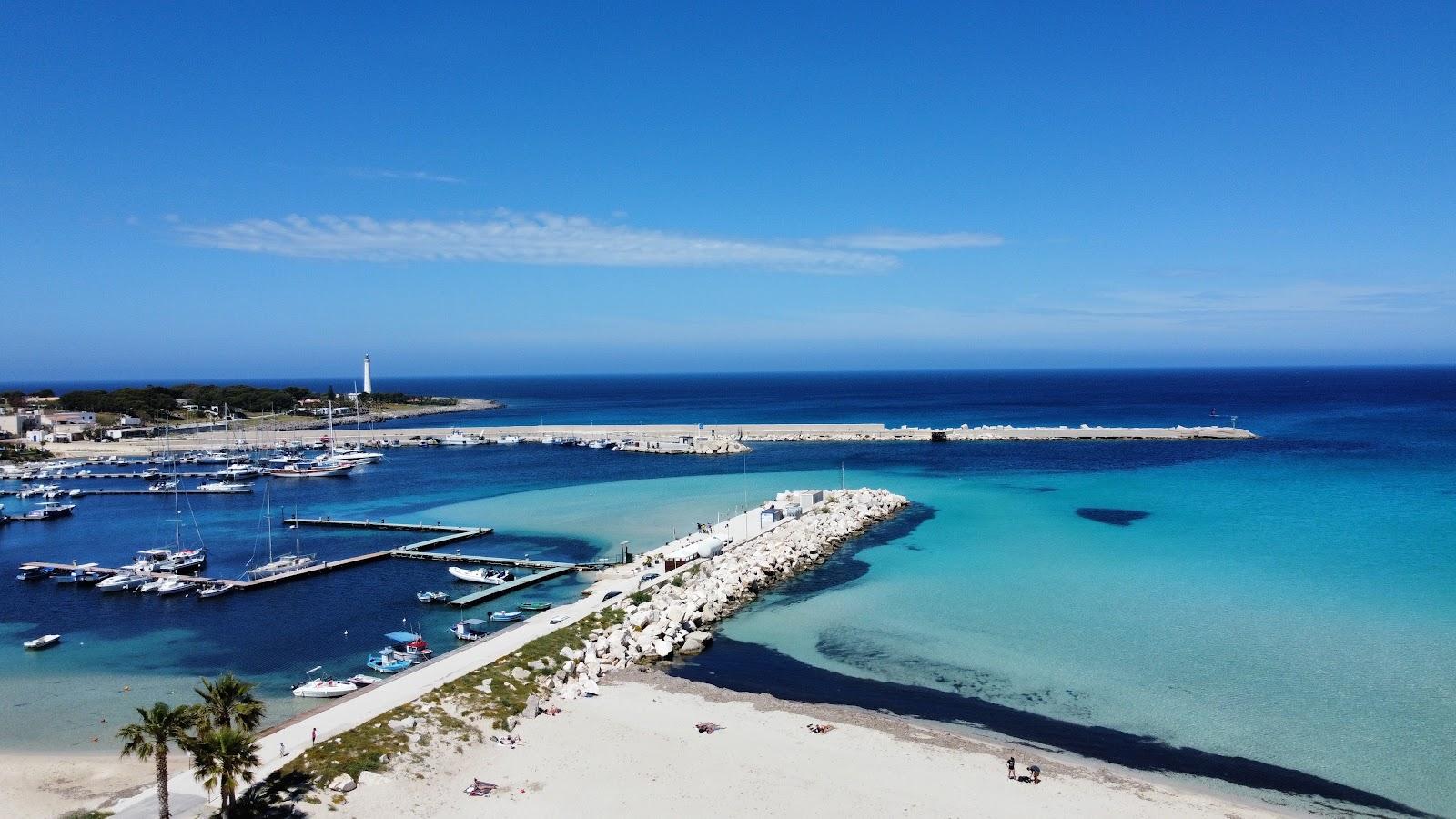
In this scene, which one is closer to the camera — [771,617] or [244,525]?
[771,617]

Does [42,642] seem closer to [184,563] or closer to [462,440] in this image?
[184,563]

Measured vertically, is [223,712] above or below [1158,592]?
above

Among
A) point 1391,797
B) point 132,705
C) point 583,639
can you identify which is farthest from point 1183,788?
point 132,705

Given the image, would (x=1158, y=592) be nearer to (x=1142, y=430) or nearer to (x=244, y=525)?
(x=244, y=525)

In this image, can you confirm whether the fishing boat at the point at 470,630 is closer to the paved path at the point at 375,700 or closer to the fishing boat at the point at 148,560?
the paved path at the point at 375,700

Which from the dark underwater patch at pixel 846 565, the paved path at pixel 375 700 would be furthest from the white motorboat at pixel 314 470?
the dark underwater patch at pixel 846 565

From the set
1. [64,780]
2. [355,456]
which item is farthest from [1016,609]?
[355,456]

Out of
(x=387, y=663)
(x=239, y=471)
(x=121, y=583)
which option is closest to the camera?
(x=387, y=663)
